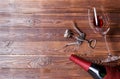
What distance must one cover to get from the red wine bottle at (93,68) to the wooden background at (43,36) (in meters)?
0.06

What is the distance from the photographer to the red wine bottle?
4.50 feet

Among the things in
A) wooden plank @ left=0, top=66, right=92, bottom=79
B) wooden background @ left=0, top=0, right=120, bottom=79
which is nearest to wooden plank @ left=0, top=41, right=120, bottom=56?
wooden background @ left=0, top=0, right=120, bottom=79

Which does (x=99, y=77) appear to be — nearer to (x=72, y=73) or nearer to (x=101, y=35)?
(x=72, y=73)

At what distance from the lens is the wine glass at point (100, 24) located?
1.51m

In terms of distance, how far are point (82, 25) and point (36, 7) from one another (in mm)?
327

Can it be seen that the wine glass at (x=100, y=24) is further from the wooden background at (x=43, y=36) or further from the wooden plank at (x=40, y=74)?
the wooden plank at (x=40, y=74)

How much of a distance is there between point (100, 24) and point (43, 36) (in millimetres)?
371

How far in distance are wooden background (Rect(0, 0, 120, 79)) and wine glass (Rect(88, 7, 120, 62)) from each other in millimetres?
29

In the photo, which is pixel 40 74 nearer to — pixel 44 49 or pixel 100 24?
pixel 44 49

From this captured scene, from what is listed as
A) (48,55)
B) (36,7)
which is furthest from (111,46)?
(36,7)

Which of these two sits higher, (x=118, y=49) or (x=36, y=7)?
(x=36, y=7)

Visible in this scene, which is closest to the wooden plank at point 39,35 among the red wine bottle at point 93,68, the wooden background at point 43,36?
the wooden background at point 43,36

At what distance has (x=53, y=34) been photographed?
155 centimetres

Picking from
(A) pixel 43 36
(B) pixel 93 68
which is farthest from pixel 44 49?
(B) pixel 93 68
